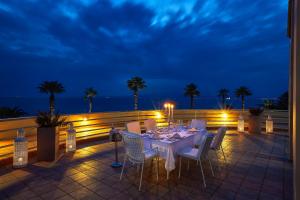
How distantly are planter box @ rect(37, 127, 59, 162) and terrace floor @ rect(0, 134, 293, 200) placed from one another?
269 mm

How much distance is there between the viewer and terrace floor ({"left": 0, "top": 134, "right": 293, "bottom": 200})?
270 cm

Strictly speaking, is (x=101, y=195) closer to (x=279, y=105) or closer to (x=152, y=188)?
(x=152, y=188)

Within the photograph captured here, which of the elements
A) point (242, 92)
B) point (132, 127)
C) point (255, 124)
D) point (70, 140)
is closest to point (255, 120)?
point (255, 124)

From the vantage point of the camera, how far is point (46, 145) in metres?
4.21

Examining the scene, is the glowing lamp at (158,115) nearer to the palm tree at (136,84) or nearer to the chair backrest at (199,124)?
the chair backrest at (199,124)

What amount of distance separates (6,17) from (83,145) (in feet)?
57.4

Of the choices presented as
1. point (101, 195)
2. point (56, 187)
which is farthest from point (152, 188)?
point (56, 187)

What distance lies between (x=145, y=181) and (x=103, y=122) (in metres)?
4.50

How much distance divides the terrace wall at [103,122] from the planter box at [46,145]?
577 millimetres

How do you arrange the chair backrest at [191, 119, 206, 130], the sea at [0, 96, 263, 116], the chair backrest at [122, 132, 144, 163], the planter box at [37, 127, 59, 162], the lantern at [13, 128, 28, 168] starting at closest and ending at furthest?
the chair backrest at [122, 132, 144, 163] → the lantern at [13, 128, 28, 168] → the planter box at [37, 127, 59, 162] → the chair backrest at [191, 119, 206, 130] → the sea at [0, 96, 263, 116]

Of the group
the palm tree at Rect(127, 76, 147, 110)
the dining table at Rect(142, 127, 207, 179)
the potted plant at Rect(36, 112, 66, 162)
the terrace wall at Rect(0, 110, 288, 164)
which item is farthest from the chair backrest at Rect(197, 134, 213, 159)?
the palm tree at Rect(127, 76, 147, 110)

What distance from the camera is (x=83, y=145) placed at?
18.8 feet

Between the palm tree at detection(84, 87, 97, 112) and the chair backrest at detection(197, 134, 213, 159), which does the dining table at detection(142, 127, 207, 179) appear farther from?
the palm tree at detection(84, 87, 97, 112)

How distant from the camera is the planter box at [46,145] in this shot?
4.20 meters
